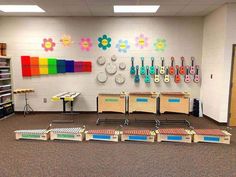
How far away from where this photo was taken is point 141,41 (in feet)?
18.4

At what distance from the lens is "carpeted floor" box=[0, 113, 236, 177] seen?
102 inches

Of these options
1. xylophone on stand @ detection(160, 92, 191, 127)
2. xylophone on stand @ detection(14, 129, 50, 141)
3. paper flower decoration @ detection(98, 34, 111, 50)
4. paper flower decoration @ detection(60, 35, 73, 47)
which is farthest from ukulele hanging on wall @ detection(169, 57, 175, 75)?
xylophone on stand @ detection(14, 129, 50, 141)

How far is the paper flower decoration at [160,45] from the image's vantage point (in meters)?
5.58

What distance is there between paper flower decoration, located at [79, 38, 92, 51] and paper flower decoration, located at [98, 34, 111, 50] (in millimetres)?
291

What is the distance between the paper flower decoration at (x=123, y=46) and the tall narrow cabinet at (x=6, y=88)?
10.4 ft

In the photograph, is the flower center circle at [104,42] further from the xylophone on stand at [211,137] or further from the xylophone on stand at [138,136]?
the xylophone on stand at [211,137]

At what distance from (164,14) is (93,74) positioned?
260 centimetres

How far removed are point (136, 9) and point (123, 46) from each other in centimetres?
111

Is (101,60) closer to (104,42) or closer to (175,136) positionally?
(104,42)

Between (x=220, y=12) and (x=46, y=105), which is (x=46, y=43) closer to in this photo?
(x=46, y=105)

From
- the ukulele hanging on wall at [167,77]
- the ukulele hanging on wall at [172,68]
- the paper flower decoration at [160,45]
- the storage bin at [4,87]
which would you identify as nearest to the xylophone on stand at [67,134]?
the storage bin at [4,87]

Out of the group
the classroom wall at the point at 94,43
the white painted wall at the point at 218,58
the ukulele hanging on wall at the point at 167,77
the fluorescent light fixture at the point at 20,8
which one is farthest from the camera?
the ukulele hanging on wall at the point at 167,77

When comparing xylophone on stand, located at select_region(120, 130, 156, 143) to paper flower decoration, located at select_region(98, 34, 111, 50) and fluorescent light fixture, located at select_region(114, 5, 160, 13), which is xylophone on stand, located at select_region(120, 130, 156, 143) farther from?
fluorescent light fixture, located at select_region(114, 5, 160, 13)

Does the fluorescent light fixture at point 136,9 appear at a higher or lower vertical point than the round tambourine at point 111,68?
higher
